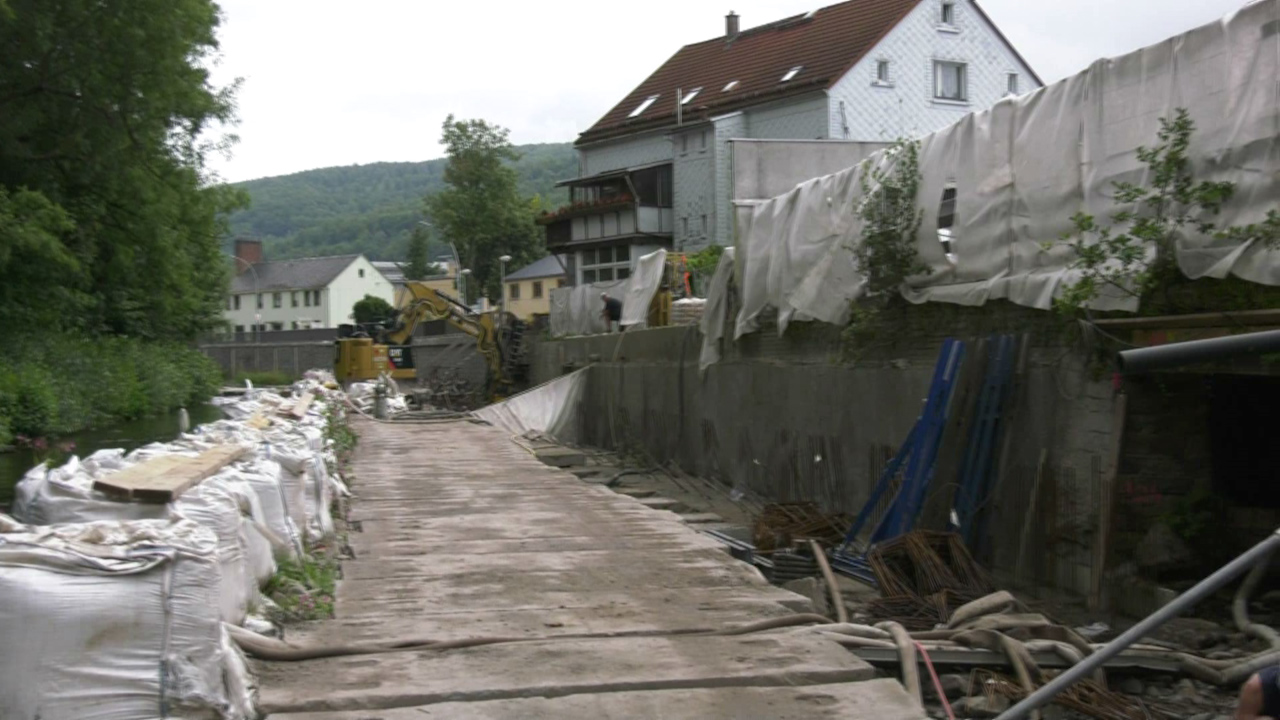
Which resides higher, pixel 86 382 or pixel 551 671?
pixel 86 382

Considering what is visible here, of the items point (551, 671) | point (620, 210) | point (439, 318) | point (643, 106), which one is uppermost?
point (643, 106)

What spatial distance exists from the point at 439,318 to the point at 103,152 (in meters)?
14.2

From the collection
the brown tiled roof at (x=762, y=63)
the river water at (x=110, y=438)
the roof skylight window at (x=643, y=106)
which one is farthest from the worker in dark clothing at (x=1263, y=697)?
the roof skylight window at (x=643, y=106)

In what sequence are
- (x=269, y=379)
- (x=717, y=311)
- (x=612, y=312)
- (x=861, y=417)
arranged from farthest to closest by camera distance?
1. (x=269, y=379)
2. (x=612, y=312)
3. (x=717, y=311)
4. (x=861, y=417)

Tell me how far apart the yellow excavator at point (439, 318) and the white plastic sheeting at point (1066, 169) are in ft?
78.6

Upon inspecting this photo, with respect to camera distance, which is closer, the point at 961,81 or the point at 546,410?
the point at 546,410

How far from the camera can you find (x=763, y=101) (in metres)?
43.1

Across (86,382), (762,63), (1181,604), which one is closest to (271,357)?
(762,63)

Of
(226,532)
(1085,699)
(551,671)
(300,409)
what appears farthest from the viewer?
(300,409)

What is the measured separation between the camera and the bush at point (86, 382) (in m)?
22.3

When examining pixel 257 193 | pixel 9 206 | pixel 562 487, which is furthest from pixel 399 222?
pixel 562 487

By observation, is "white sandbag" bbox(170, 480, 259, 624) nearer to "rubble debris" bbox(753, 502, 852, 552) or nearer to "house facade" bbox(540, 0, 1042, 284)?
"rubble debris" bbox(753, 502, 852, 552)

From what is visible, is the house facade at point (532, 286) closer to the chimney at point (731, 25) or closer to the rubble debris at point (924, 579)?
the chimney at point (731, 25)

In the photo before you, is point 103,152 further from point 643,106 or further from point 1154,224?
point 643,106
